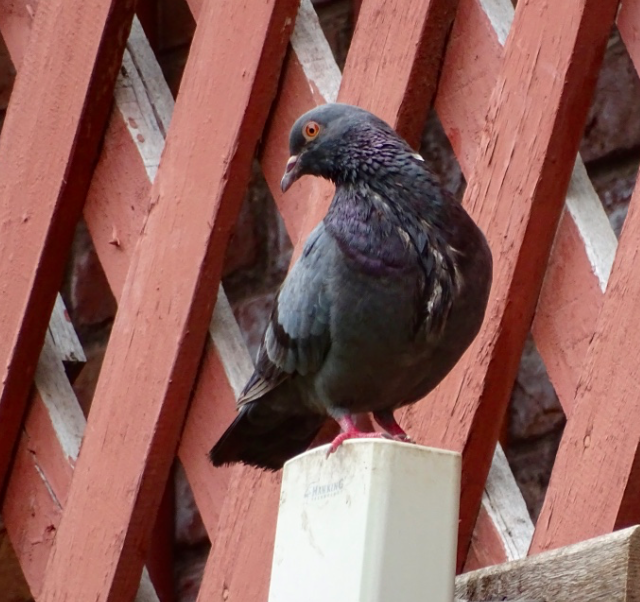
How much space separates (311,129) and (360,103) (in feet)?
0.74

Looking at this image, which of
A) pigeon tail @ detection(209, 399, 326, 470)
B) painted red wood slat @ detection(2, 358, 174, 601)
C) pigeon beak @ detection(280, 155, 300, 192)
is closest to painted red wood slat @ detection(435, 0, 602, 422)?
pigeon beak @ detection(280, 155, 300, 192)

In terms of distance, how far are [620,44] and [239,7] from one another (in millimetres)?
1081

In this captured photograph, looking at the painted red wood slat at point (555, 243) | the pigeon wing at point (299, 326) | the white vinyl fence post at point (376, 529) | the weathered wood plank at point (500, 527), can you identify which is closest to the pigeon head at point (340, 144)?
A: the pigeon wing at point (299, 326)

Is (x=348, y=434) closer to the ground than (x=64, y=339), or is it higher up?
closer to the ground

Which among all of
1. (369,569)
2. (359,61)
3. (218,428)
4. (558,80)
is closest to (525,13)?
(558,80)

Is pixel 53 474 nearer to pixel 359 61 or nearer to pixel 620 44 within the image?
pixel 359 61

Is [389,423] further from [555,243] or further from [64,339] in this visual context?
[64,339]

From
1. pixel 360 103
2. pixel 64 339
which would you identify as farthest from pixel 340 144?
pixel 64 339

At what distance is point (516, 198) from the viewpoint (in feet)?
6.52

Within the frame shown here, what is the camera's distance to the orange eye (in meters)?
1.99

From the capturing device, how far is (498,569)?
4.83 feet

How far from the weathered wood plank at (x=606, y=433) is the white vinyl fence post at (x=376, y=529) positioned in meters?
0.48

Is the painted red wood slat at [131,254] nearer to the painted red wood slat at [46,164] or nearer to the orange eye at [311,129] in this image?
the painted red wood slat at [46,164]

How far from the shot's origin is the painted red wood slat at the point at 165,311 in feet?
7.27
